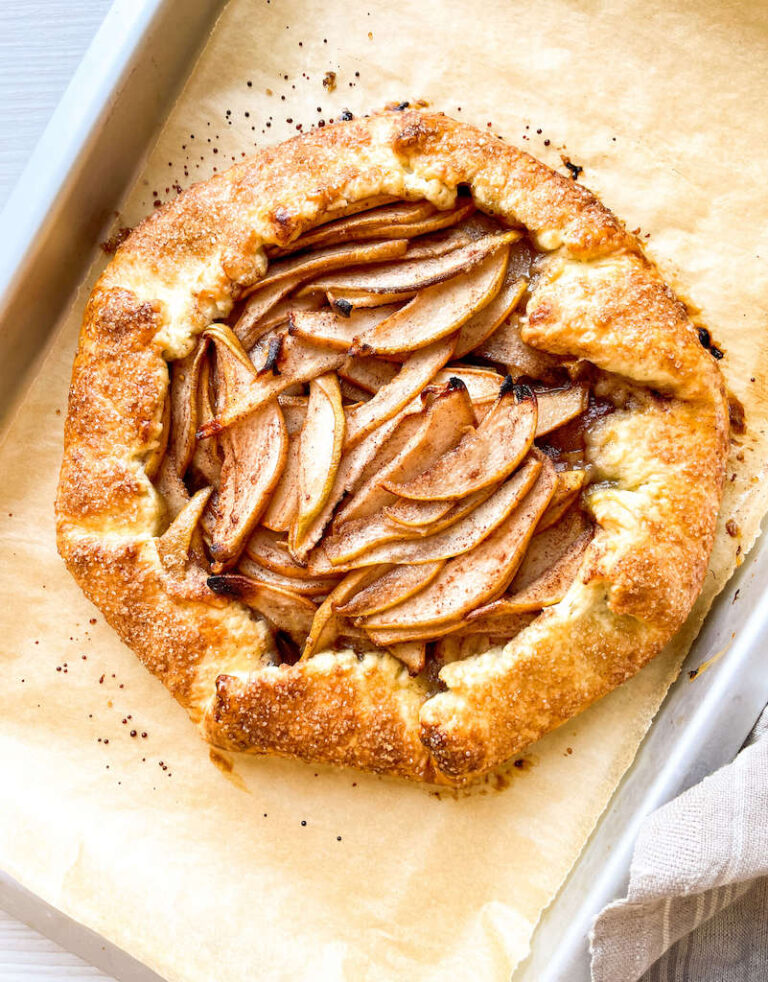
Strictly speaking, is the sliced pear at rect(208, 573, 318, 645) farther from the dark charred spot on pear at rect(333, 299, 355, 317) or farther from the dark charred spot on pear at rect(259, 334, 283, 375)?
the dark charred spot on pear at rect(333, 299, 355, 317)

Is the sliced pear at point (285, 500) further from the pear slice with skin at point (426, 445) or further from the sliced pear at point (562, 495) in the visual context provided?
the sliced pear at point (562, 495)

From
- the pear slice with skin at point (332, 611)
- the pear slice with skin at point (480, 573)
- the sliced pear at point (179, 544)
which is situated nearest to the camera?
the pear slice with skin at point (480, 573)

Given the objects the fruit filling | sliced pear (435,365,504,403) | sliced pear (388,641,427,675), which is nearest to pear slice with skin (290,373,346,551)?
the fruit filling

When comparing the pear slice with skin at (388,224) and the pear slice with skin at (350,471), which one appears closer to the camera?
the pear slice with skin at (350,471)

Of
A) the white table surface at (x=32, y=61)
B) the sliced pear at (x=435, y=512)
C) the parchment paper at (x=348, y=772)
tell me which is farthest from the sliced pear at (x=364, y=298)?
the white table surface at (x=32, y=61)

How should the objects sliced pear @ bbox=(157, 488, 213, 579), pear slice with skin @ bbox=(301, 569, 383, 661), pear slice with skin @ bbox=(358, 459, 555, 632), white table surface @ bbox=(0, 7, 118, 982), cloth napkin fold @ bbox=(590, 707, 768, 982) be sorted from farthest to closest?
white table surface @ bbox=(0, 7, 118, 982) < sliced pear @ bbox=(157, 488, 213, 579) < pear slice with skin @ bbox=(301, 569, 383, 661) < pear slice with skin @ bbox=(358, 459, 555, 632) < cloth napkin fold @ bbox=(590, 707, 768, 982)

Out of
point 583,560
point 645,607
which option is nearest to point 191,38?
point 583,560

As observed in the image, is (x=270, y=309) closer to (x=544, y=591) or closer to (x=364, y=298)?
(x=364, y=298)
